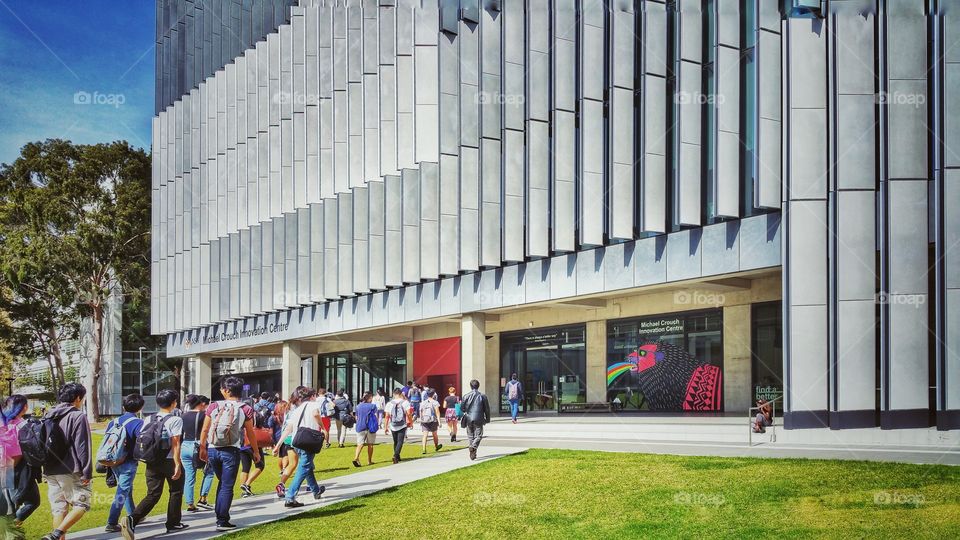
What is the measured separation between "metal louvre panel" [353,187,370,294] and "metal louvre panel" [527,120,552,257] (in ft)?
37.5

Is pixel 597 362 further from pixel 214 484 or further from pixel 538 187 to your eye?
pixel 214 484

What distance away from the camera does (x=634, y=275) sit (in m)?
29.5

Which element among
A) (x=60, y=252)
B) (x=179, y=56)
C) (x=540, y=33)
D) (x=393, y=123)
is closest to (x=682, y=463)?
(x=540, y=33)

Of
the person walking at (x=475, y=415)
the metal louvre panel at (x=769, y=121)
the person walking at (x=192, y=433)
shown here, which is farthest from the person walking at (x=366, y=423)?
the metal louvre panel at (x=769, y=121)

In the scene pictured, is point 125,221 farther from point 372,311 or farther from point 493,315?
point 493,315

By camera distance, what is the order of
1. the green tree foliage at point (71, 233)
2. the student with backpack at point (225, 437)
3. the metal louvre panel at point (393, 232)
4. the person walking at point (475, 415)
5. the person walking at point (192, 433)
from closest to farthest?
the student with backpack at point (225, 437) < the person walking at point (192, 433) < the person walking at point (475, 415) < the metal louvre panel at point (393, 232) < the green tree foliage at point (71, 233)

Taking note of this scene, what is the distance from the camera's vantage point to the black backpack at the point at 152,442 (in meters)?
12.1

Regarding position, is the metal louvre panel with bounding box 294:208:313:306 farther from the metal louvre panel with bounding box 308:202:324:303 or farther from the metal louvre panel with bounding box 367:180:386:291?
the metal louvre panel with bounding box 367:180:386:291

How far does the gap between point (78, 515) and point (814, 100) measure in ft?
62.4

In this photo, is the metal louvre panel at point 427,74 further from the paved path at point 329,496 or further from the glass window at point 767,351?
the paved path at point 329,496

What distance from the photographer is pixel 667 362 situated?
35.2 m

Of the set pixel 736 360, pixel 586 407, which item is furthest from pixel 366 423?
pixel 586 407

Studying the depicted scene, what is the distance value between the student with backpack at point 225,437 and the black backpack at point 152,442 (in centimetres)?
53

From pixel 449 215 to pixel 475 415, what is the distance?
16.8 m
